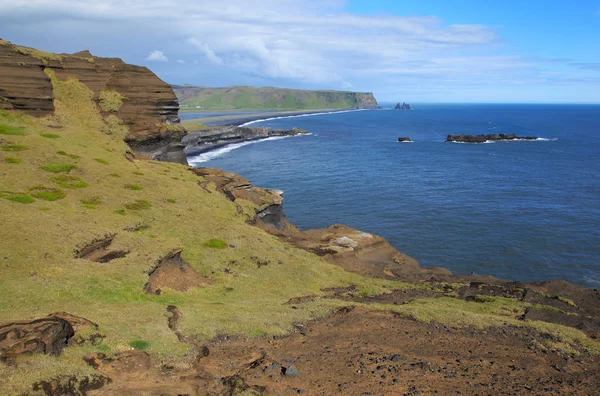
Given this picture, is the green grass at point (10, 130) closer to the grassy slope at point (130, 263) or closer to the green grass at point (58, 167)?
the grassy slope at point (130, 263)

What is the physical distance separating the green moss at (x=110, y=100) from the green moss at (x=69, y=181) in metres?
25.4

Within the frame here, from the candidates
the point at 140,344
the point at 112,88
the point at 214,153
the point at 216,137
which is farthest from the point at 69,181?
the point at 216,137

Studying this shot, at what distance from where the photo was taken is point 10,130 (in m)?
45.7

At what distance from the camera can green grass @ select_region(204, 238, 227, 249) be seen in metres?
35.2

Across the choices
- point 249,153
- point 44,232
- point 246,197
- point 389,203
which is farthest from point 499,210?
point 249,153

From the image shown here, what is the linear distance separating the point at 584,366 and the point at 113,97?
62392mm

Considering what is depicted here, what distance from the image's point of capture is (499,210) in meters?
73.1

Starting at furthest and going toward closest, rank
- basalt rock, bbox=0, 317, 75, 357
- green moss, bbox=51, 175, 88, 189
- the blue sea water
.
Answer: the blue sea water, green moss, bbox=51, 175, 88, 189, basalt rock, bbox=0, 317, 75, 357


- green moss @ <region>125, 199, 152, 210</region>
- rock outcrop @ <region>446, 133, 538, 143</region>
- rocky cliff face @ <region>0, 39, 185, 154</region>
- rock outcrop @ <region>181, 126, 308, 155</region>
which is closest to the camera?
green moss @ <region>125, 199, 152, 210</region>

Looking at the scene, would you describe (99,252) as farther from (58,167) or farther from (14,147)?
(14,147)

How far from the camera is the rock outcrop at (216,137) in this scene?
155m

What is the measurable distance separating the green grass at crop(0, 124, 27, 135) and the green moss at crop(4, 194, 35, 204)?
17.1m

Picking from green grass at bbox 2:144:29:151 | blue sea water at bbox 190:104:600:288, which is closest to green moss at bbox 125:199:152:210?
green grass at bbox 2:144:29:151

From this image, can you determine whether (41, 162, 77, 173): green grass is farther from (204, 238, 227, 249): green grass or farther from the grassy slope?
(204, 238, 227, 249): green grass
